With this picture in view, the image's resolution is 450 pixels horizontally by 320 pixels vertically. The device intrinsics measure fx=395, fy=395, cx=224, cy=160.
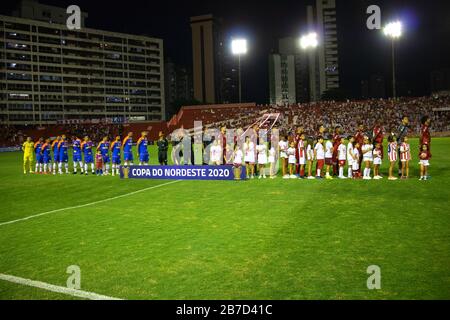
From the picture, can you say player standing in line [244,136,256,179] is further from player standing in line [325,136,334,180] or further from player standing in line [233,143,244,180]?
player standing in line [325,136,334,180]

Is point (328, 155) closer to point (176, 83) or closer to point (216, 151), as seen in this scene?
point (216, 151)

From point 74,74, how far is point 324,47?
89650 mm

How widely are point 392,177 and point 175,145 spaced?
1127cm

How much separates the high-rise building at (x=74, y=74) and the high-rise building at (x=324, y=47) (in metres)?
59.4

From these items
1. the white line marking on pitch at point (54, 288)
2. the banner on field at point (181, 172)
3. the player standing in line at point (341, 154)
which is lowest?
the white line marking on pitch at point (54, 288)

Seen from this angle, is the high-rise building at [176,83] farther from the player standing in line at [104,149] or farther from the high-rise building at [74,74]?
the player standing in line at [104,149]

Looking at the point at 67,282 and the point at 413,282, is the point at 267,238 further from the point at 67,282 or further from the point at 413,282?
the point at 67,282

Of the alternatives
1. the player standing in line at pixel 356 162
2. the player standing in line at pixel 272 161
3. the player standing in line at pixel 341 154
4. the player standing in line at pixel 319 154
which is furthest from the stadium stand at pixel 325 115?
the player standing in line at pixel 356 162

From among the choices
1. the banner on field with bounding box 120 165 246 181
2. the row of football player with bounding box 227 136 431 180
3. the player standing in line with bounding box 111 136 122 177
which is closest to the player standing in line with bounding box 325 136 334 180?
the row of football player with bounding box 227 136 431 180

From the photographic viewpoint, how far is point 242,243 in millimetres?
7883

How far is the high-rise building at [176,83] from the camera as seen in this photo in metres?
166
